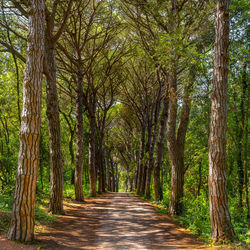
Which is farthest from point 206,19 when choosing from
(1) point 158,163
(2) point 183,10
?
(1) point 158,163

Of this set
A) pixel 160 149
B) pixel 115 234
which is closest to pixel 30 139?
pixel 115 234

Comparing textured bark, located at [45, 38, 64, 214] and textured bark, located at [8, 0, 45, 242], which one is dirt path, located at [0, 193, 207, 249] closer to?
textured bark, located at [8, 0, 45, 242]

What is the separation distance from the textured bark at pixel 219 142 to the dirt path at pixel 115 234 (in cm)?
82

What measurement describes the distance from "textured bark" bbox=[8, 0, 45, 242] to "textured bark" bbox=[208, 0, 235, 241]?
4.54 metres

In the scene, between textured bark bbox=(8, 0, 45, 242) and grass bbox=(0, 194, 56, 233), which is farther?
grass bbox=(0, 194, 56, 233)

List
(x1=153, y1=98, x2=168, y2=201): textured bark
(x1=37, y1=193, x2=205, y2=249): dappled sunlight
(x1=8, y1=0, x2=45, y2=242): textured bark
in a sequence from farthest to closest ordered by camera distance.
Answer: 1. (x1=153, y1=98, x2=168, y2=201): textured bark
2. (x1=37, y1=193, x2=205, y2=249): dappled sunlight
3. (x1=8, y1=0, x2=45, y2=242): textured bark

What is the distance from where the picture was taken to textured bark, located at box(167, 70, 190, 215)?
10.2 metres

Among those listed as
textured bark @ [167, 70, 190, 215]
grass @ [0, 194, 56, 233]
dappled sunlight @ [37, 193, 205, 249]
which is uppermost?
textured bark @ [167, 70, 190, 215]

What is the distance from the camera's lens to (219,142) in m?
6.54

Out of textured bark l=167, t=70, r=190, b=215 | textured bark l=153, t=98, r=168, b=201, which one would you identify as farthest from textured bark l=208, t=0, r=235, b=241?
textured bark l=153, t=98, r=168, b=201

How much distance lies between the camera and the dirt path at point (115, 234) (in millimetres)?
6383

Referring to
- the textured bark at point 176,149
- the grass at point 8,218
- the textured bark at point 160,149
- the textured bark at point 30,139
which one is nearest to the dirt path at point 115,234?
the grass at point 8,218

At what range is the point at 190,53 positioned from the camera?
30.7 ft

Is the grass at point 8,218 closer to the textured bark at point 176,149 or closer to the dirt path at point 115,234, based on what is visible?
the dirt path at point 115,234
